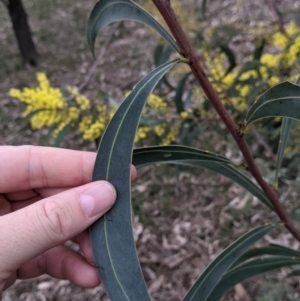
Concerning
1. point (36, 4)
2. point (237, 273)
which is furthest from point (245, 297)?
A: point (36, 4)

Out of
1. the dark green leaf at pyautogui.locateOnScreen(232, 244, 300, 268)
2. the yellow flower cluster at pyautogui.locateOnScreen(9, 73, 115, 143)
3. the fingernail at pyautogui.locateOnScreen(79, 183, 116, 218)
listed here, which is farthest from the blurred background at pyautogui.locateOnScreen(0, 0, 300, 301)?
the fingernail at pyautogui.locateOnScreen(79, 183, 116, 218)

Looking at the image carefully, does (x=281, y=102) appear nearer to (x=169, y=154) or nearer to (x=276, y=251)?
(x=169, y=154)

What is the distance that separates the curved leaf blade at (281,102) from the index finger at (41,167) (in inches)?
21.9

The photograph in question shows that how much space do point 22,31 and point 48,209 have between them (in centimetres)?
354

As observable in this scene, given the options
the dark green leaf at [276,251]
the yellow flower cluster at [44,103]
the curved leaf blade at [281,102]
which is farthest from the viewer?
the yellow flower cluster at [44,103]

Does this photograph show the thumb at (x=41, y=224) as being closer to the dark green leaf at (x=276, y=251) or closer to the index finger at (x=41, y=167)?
the index finger at (x=41, y=167)

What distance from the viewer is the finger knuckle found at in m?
0.83

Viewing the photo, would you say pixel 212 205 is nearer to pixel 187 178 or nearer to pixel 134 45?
pixel 187 178

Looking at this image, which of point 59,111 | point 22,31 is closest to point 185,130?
point 59,111

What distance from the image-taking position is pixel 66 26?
4578mm

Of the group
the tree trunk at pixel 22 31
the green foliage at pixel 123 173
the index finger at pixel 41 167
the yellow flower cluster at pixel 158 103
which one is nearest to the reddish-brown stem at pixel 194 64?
the green foliage at pixel 123 173

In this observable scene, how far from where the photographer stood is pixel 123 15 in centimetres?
81

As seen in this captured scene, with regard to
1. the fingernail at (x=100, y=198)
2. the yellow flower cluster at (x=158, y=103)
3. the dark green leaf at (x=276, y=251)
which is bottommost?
the dark green leaf at (x=276, y=251)

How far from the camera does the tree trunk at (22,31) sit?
377 cm
